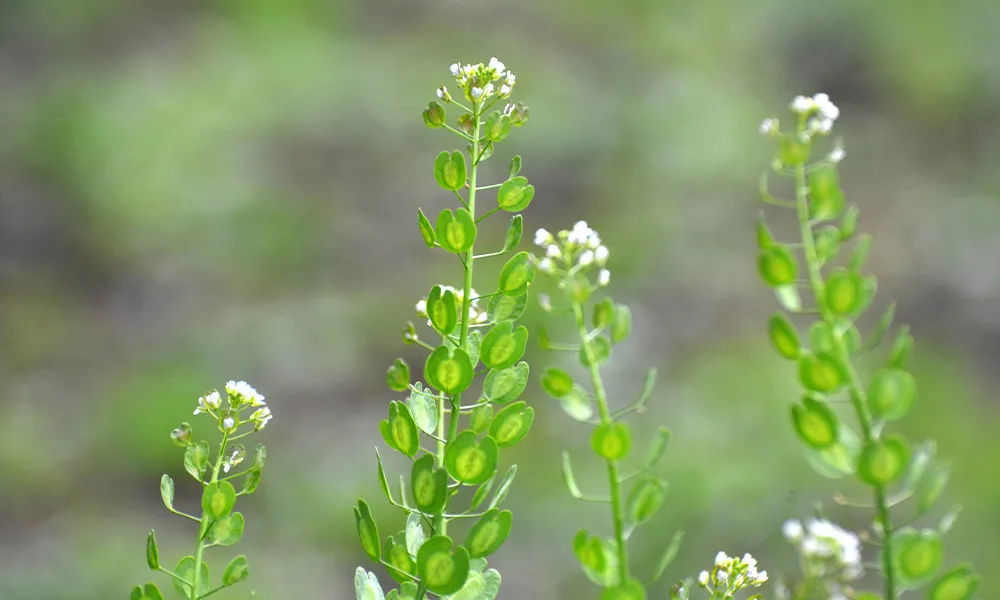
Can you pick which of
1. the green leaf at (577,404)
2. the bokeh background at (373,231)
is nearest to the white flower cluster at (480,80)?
the green leaf at (577,404)

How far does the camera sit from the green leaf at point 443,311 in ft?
0.95

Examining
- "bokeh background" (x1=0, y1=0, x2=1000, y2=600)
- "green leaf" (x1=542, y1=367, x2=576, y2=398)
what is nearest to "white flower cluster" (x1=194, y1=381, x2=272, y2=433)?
"green leaf" (x1=542, y1=367, x2=576, y2=398)

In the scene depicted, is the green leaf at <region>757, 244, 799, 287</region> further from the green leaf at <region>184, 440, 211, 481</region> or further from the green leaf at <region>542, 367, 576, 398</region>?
the green leaf at <region>184, 440, 211, 481</region>

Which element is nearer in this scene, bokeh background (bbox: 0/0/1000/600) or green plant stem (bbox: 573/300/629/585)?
green plant stem (bbox: 573/300/629/585)

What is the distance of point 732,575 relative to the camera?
0.93ft

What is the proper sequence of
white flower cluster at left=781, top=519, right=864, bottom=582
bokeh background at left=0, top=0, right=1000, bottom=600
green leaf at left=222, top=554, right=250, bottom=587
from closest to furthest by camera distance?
white flower cluster at left=781, top=519, right=864, bottom=582 → green leaf at left=222, top=554, right=250, bottom=587 → bokeh background at left=0, top=0, right=1000, bottom=600

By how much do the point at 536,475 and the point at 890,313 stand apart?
1.65m

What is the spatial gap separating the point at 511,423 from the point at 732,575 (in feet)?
0.26

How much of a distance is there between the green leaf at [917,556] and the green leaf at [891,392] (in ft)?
0.09

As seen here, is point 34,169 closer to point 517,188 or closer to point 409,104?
point 409,104

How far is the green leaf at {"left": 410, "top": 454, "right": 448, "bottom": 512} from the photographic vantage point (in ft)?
0.88

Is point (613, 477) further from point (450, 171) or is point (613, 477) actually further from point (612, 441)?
point (450, 171)

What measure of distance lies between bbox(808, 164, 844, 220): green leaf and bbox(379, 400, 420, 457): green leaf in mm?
129

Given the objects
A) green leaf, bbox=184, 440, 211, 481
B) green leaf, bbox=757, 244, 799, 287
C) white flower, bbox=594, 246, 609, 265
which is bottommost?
green leaf, bbox=184, 440, 211, 481
